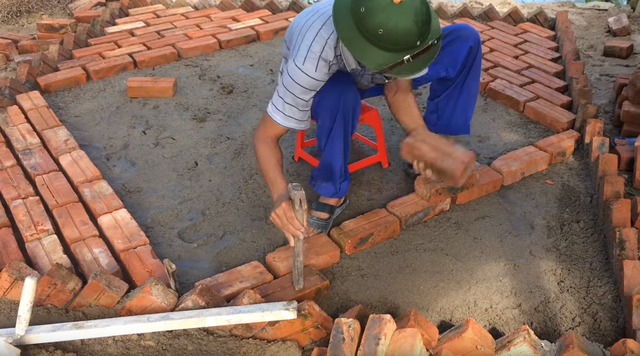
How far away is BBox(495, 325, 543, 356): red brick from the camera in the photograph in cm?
228

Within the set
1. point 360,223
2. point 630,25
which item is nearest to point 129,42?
point 360,223

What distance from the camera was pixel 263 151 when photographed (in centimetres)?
264

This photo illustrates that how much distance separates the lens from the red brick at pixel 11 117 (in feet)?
12.6

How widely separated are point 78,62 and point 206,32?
1.06 m

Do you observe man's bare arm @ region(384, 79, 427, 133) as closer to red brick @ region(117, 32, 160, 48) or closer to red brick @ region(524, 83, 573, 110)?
red brick @ region(524, 83, 573, 110)

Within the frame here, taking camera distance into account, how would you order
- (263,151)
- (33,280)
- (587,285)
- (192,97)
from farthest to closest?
(192,97)
(587,285)
(263,151)
(33,280)

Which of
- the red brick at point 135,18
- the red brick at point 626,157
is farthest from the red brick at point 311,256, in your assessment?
the red brick at point 135,18

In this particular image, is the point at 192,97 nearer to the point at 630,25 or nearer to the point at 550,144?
the point at 550,144

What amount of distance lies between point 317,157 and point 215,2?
2.77 metres

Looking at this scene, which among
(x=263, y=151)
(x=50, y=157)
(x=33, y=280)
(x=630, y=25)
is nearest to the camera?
(x=33, y=280)

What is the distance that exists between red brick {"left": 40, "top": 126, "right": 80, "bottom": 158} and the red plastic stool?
1.30 metres

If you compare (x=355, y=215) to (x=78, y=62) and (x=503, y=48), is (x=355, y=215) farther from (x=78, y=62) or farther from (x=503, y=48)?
(x=78, y=62)

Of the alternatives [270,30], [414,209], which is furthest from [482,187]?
[270,30]

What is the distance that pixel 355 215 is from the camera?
3314mm
